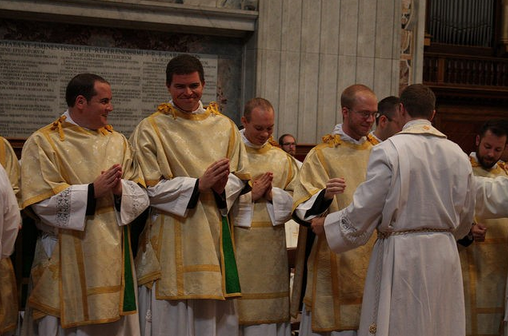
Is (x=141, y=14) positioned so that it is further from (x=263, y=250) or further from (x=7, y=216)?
(x=7, y=216)

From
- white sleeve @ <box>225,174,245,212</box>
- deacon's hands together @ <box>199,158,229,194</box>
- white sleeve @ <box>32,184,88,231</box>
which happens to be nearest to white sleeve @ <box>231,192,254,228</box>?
white sleeve @ <box>225,174,245,212</box>

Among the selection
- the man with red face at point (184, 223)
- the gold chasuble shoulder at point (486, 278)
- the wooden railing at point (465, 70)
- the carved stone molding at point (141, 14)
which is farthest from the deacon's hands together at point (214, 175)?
the wooden railing at point (465, 70)

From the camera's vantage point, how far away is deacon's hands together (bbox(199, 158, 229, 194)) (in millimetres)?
4184

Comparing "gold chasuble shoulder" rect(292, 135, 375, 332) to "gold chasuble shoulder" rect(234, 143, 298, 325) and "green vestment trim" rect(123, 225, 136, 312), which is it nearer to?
"gold chasuble shoulder" rect(234, 143, 298, 325)

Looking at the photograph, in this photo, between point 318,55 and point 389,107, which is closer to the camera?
point 389,107

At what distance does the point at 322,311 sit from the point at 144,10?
4638mm

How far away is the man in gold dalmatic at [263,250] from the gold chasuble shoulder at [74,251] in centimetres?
84

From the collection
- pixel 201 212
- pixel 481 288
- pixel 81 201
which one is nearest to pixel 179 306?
pixel 201 212

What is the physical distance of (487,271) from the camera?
195 inches

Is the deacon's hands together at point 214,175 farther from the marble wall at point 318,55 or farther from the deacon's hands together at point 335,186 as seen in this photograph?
the marble wall at point 318,55

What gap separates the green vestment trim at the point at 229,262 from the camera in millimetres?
4379

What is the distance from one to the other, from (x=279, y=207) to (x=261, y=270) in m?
0.43

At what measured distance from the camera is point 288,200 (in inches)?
187

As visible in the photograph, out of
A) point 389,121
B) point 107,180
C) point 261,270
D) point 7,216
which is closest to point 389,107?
point 389,121
